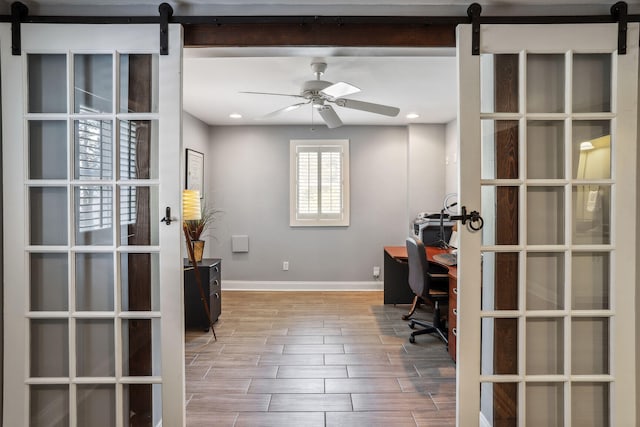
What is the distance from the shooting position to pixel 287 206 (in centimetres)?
519

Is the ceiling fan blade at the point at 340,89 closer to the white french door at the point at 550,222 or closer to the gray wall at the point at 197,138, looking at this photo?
the white french door at the point at 550,222

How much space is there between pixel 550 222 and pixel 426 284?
163cm

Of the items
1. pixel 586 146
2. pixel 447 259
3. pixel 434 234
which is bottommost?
pixel 447 259

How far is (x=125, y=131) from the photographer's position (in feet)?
5.39

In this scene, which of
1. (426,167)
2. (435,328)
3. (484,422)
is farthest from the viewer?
(426,167)

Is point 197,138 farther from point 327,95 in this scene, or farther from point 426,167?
point 426,167

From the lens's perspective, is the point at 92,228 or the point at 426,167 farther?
the point at 426,167

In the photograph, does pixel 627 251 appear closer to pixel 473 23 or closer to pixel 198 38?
pixel 473 23

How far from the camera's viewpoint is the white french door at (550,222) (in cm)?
161

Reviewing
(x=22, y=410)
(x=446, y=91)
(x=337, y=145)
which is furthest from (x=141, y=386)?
(x=337, y=145)

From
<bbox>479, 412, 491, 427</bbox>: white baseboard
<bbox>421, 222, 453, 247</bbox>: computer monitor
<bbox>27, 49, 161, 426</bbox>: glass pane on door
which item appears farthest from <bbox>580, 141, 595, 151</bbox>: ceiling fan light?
<bbox>421, 222, 453, 247</bbox>: computer monitor

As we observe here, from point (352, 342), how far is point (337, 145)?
2856 millimetres

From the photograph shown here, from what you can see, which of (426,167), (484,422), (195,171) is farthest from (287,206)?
(484,422)

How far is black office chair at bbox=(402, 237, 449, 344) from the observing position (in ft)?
10.4
